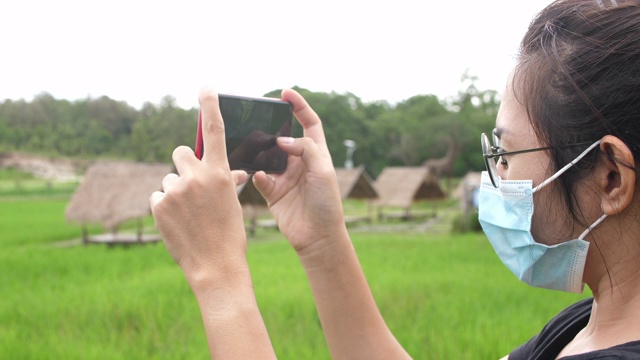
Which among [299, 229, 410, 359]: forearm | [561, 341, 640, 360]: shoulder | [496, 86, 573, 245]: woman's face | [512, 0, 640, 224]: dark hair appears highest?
[512, 0, 640, 224]: dark hair

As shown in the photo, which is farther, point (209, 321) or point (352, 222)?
point (352, 222)

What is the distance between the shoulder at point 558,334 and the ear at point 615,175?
0.27m

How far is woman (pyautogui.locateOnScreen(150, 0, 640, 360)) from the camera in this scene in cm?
75

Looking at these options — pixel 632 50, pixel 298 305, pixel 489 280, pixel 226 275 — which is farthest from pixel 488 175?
pixel 489 280

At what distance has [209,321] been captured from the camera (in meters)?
0.75

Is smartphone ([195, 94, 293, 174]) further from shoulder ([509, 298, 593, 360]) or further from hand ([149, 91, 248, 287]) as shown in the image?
shoulder ([509, 298, 593, 360])

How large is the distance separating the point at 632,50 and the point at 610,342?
40 cm

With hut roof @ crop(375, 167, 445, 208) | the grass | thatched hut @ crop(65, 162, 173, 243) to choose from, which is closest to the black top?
the grass

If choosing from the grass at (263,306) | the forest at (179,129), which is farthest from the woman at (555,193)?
the forest at (179,129)

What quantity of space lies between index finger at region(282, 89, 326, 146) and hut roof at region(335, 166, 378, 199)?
14.3m

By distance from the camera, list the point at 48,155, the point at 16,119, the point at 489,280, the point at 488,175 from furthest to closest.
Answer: the point at 48,155 → the point at 16,119 → the point at 489,280 → the point at 488,175

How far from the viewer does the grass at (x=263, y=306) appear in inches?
124

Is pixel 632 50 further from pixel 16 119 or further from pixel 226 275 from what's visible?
pixel 16 119

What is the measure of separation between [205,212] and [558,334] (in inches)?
24.3
